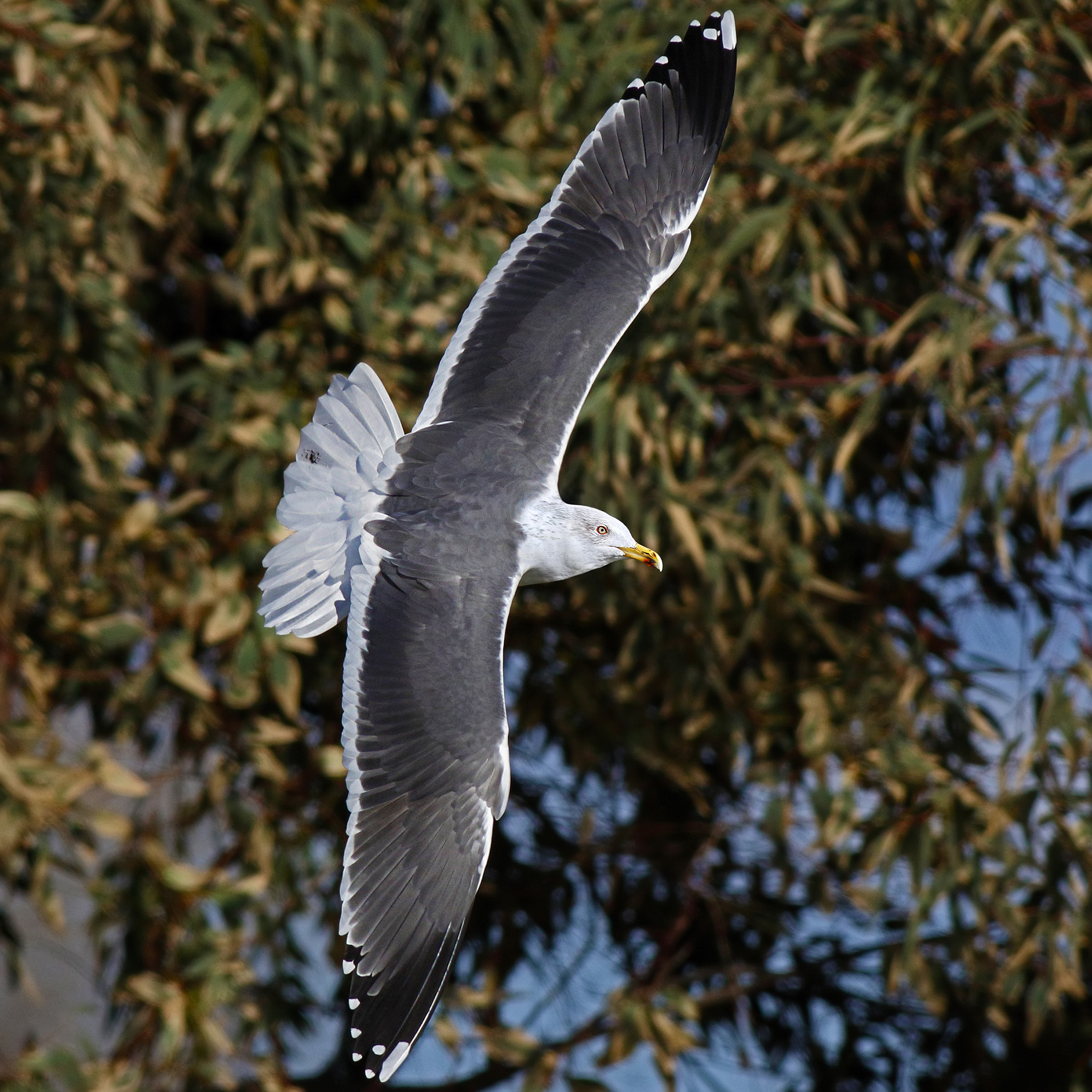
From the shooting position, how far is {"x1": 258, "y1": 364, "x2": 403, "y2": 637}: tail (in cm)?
327

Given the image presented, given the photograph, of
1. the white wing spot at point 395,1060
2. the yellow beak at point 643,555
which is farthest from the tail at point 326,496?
the white wing spot at point 395,1060

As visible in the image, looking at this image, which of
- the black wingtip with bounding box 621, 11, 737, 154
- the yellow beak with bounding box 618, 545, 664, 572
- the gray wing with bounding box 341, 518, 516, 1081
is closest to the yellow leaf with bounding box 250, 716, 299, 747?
the yellow beak with bounding box 618, 545, 664, 572

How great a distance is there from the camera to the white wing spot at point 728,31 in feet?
11.7

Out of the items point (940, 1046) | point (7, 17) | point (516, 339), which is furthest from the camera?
point (940, 1046)

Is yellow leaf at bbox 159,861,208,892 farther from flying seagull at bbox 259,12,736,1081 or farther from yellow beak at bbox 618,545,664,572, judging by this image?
yellow beak at bbox 618,545,664,572

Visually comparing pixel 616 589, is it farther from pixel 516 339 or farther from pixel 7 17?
pixel 7 17

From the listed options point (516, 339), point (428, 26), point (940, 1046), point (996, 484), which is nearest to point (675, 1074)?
point (940, 1046)

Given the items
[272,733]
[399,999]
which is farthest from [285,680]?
[399,999]

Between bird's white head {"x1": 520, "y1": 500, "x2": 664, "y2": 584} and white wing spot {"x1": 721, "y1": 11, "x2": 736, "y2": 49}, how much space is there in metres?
0.97

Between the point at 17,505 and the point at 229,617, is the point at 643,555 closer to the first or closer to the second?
the point at 229,617

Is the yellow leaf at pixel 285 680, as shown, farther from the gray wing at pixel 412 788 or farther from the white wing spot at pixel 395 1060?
the white wing spot at pixel 395 1060

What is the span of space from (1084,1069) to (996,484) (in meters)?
1.30

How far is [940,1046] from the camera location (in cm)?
458

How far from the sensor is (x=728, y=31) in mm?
3604
